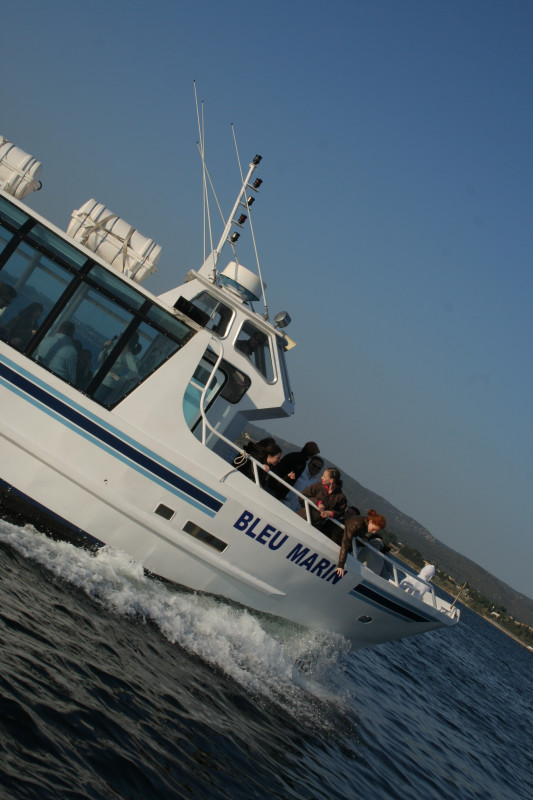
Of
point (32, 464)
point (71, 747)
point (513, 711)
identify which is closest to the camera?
point (71, 747)

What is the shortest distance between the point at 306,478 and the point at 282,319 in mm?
2331

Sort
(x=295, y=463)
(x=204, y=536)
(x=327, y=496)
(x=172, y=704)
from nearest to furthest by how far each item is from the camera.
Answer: (x=172, y=704), (x=204, y=536), (x=327, y=496), (x=295, y=463)

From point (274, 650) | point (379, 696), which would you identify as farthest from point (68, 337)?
point (379, 696)

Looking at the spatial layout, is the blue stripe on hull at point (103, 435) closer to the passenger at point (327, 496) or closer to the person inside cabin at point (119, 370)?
the person inside cabin at point (119, 370)

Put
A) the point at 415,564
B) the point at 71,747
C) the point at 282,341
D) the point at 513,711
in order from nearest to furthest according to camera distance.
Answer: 1. the point at 71,747
2. the point at 282,341
3. the point at 513,711
4. the point at 415,564

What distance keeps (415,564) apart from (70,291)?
106388 mm

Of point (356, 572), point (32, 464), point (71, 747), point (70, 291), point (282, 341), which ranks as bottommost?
point (71, 747)

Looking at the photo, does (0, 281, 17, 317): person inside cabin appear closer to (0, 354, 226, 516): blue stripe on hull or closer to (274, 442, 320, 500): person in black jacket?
(0, 354, 226, 516): blue stripe on hull

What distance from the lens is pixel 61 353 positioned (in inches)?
325

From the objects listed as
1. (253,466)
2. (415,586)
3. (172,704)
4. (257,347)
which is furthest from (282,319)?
(172,704)

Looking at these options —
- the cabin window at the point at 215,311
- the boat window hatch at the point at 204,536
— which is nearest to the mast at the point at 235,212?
the cabin window at the point at 215,311

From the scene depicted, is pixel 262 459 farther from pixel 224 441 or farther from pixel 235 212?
pixel 235 212

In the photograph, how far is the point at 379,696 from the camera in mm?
13008

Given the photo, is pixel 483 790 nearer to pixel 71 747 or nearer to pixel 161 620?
pixel 161 620
